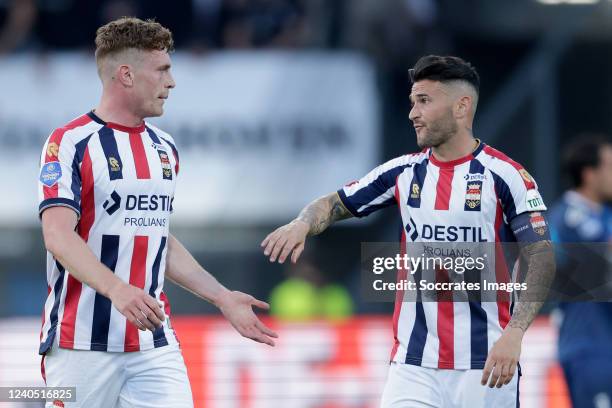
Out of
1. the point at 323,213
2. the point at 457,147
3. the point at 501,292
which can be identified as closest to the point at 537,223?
the point at 501,292

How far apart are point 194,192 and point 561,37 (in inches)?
185

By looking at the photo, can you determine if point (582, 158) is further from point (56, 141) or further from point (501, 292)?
point (56, 141)

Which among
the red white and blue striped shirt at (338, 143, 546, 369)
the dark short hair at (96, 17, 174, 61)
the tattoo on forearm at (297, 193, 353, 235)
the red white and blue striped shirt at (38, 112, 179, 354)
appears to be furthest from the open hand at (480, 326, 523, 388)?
the dark short hair at (96, 17, 174, 61)

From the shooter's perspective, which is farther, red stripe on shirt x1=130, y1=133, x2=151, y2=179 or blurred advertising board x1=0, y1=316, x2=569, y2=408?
blurred advertising board x1=0, y1=316, x2=569, y2=408

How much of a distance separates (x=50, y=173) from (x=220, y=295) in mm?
952

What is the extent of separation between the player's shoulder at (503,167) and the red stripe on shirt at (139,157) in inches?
60.6

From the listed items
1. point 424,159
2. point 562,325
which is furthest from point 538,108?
point 424,159

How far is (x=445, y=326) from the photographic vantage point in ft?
18.2

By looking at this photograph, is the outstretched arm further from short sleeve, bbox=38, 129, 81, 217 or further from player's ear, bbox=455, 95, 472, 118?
player's ear, bbox=455, 95, 472, 118

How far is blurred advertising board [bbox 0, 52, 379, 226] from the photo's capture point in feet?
44.3

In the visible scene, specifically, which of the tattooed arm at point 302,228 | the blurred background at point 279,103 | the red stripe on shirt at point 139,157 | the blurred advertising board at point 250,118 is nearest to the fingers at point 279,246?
the tattooed arm at point 302,228

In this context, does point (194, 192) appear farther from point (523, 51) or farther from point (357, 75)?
point (523, 51)

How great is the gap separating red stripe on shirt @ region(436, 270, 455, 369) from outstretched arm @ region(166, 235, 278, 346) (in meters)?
0.79

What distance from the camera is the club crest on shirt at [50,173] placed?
5105 mm
